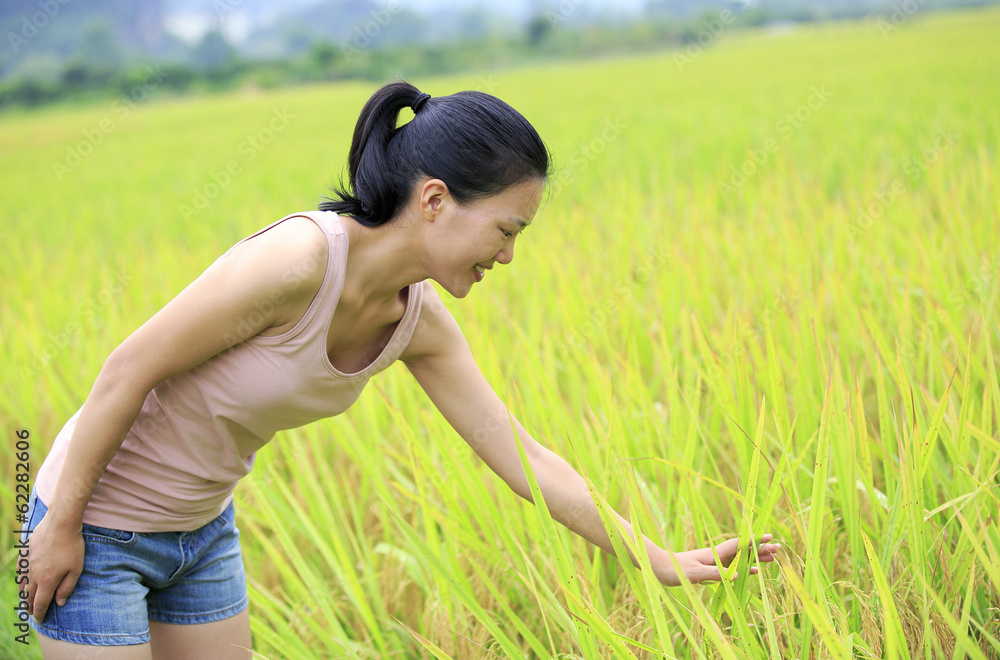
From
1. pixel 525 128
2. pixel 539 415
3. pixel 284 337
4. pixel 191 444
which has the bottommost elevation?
pixel 539 415

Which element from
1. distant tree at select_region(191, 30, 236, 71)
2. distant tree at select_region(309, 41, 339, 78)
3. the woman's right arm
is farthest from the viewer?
distant tree at select_region(191, 30, 236, 71)

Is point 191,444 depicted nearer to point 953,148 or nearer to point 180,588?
point 180,588

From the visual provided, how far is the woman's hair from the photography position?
90 centimetres

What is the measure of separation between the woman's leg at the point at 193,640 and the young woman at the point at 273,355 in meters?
0.10

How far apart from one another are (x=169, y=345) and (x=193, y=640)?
1.60 ft

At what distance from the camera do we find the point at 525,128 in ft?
3.02

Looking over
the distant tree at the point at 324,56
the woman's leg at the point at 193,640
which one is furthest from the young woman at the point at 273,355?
the distant tree at the point at 324,56

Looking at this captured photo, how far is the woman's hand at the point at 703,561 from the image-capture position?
92 centimetres

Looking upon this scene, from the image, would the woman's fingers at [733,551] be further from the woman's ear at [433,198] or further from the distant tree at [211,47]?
the distant tree at [211,47]

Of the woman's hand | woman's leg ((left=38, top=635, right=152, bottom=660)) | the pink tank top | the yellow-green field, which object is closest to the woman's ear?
the pink tank top

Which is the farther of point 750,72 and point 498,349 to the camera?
point 750,72

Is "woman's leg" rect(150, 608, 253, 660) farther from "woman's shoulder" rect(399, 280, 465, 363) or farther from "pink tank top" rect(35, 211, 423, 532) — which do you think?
"woman's shoulder" rect(399, 280, 465, 363)

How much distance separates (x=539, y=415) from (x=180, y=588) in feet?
2.66

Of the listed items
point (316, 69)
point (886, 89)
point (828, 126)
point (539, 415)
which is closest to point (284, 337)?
point (539, 415)
